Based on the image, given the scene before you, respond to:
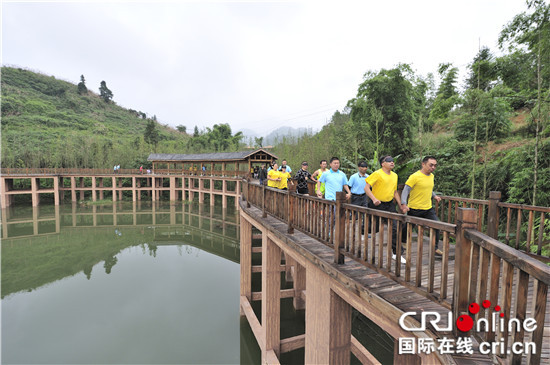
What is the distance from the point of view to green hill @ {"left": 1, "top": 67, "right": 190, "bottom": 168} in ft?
115

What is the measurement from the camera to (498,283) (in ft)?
5.66

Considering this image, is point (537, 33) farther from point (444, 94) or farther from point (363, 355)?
point (444, 94)

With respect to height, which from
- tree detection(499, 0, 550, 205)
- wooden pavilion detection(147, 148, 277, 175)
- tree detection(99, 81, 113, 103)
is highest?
tree detection(99, 81, 113, 103)

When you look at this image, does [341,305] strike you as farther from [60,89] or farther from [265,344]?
[60,89]

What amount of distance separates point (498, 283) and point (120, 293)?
13909 mm

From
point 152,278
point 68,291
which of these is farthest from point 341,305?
point 68,291

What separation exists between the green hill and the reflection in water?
49.9ft

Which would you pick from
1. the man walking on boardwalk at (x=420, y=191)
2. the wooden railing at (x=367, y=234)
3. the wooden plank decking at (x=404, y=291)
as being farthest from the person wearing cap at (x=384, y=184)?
the wooden plank decking at (x=404, y=291)

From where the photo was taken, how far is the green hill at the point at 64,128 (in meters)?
35.0

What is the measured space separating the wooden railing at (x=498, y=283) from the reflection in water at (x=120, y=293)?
841cm

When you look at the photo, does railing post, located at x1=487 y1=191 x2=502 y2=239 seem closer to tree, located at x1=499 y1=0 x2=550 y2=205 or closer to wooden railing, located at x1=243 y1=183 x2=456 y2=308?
wooden railing, located at x1=243 y1=183 x2=456 y2=308

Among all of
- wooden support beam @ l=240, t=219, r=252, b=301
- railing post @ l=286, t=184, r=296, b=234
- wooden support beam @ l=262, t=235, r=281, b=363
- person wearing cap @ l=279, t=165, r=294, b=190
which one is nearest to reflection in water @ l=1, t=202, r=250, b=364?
wooden support beam @ l=240, t=219, r=252, b=301

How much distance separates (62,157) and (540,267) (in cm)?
4487

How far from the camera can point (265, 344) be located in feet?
21.2
